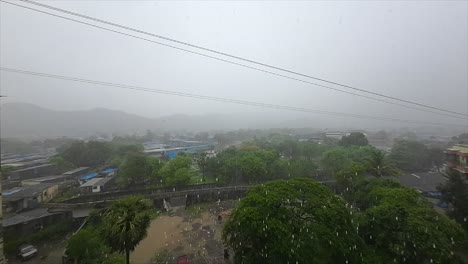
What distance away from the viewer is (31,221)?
59.5 feet

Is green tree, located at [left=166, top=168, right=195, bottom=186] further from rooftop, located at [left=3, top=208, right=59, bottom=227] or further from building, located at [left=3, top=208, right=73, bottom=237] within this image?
rooftop, located at [left=3, top=208, right=59, bottom=227]

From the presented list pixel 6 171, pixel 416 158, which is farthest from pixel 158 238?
pixel 416 158

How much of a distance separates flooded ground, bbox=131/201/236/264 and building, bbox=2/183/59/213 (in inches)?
579

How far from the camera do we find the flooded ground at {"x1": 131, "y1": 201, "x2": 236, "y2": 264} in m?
14.8

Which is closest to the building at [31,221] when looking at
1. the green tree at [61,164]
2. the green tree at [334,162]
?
the green tree at [61,164]

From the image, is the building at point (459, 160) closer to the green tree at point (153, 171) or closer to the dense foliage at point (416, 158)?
the dense foliage at point (416, 158)

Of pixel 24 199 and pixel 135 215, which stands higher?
pixel 135 215

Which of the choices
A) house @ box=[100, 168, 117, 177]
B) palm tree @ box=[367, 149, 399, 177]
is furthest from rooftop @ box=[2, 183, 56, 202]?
palm tree @ box=[367, 149, 399, 177]

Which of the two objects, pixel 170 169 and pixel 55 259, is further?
pixel 170 169

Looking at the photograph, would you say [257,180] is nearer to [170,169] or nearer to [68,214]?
[170,169]

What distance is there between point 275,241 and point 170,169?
22.0 metres

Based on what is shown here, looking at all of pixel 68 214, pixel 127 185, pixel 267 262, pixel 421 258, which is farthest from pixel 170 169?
pixel 421 258

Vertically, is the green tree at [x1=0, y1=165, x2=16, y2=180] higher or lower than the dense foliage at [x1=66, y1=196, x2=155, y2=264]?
lower

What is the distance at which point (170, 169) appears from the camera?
29578 mm
